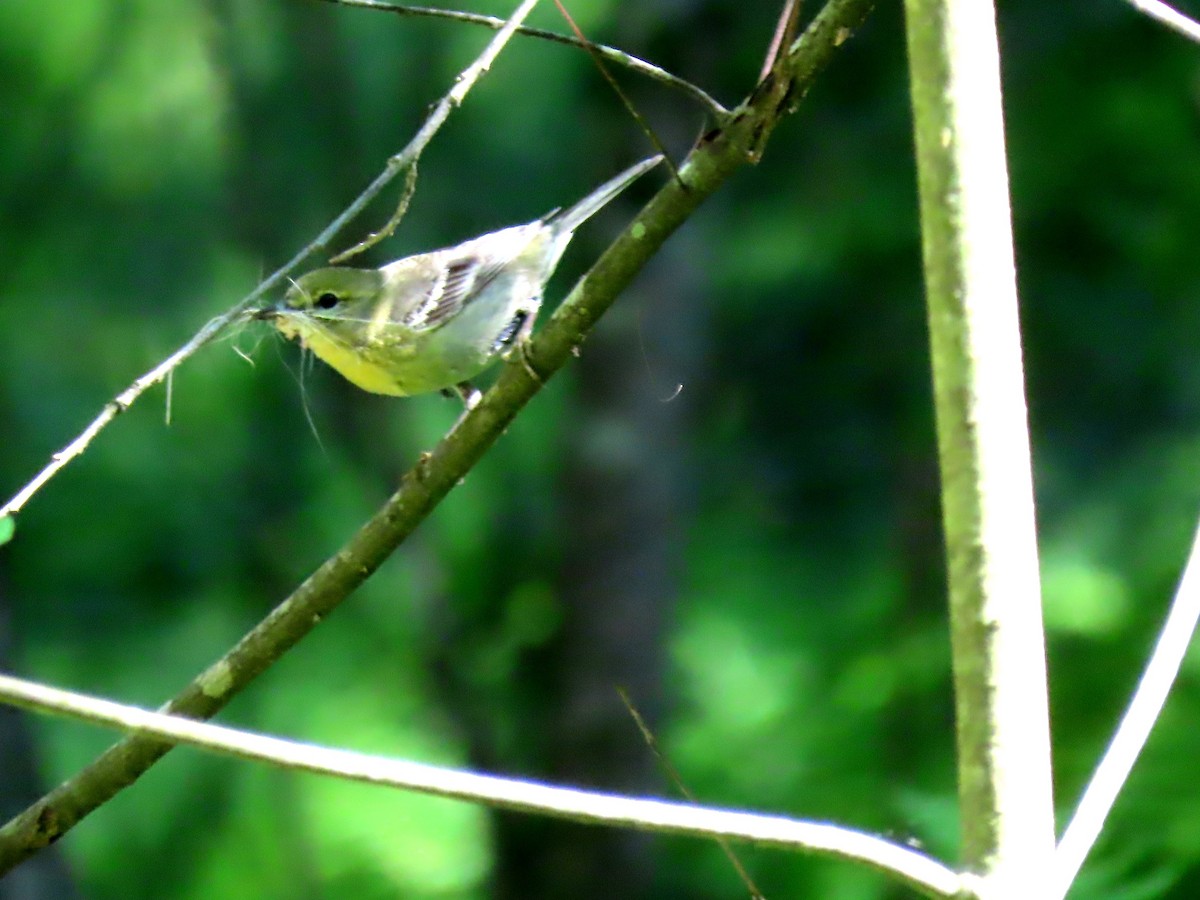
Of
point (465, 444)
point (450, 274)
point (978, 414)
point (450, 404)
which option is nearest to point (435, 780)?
point (978, 414)

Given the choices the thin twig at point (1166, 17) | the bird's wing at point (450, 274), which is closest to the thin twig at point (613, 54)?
the thin twig at point (1166, 17)

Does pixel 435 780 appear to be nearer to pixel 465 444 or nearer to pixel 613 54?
pixel 613 54

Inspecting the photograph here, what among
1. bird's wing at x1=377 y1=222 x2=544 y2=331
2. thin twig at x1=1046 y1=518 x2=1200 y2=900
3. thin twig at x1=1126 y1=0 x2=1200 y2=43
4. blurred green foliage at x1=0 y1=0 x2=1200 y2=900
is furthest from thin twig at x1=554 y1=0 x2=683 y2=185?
blurred green foliage at x1=0 y1=0 x2=1200 y2=900

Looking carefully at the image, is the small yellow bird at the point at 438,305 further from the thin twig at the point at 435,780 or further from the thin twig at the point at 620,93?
the thin twig at the point at 435,780

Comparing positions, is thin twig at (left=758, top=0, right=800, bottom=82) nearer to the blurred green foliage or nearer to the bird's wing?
the bird's wing

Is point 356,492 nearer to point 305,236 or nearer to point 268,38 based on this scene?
point 305,236
